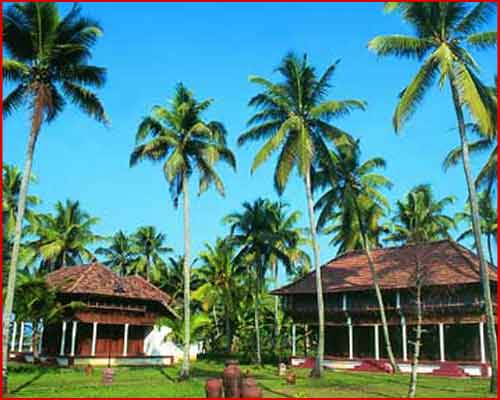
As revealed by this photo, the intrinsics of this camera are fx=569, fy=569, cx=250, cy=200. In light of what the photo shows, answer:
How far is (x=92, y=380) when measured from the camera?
24422 millimetres

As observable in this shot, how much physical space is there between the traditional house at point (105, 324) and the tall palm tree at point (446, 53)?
2284 centimetres

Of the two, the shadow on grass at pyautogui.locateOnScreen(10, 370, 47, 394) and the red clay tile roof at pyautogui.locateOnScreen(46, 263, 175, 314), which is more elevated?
the red clay tile roof at pyautogui.locateOnScreen(46, 263, 175, 314)

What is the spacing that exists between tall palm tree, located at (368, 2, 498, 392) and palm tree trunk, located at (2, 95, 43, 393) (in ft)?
41.0

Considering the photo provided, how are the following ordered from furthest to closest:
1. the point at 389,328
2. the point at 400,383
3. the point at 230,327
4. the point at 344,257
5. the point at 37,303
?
1. the point at 230,327
2. the point at 344,257
3. the point at 389,328
4. the point at 37,303
5. the point at 400,383

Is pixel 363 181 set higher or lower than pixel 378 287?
higher

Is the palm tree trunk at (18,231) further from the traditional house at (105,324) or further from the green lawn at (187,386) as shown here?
the traditional house at (105,324)

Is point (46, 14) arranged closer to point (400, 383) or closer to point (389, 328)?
point (400, 383)

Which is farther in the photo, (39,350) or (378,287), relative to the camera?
(39,350)

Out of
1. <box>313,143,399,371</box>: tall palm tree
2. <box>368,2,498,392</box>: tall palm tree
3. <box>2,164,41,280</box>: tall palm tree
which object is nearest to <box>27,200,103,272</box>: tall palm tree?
<box>2,164,41,280</box>: tall palm tree

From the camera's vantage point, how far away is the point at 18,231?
1925cm

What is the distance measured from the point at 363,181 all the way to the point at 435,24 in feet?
44.5

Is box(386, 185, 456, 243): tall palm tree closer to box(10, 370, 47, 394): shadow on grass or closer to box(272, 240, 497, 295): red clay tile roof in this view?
box(272, 240, 497, 295): red clay tile roof

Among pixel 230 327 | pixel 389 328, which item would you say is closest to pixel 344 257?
pixel 389 328

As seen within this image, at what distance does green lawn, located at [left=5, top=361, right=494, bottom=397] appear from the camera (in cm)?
1934
